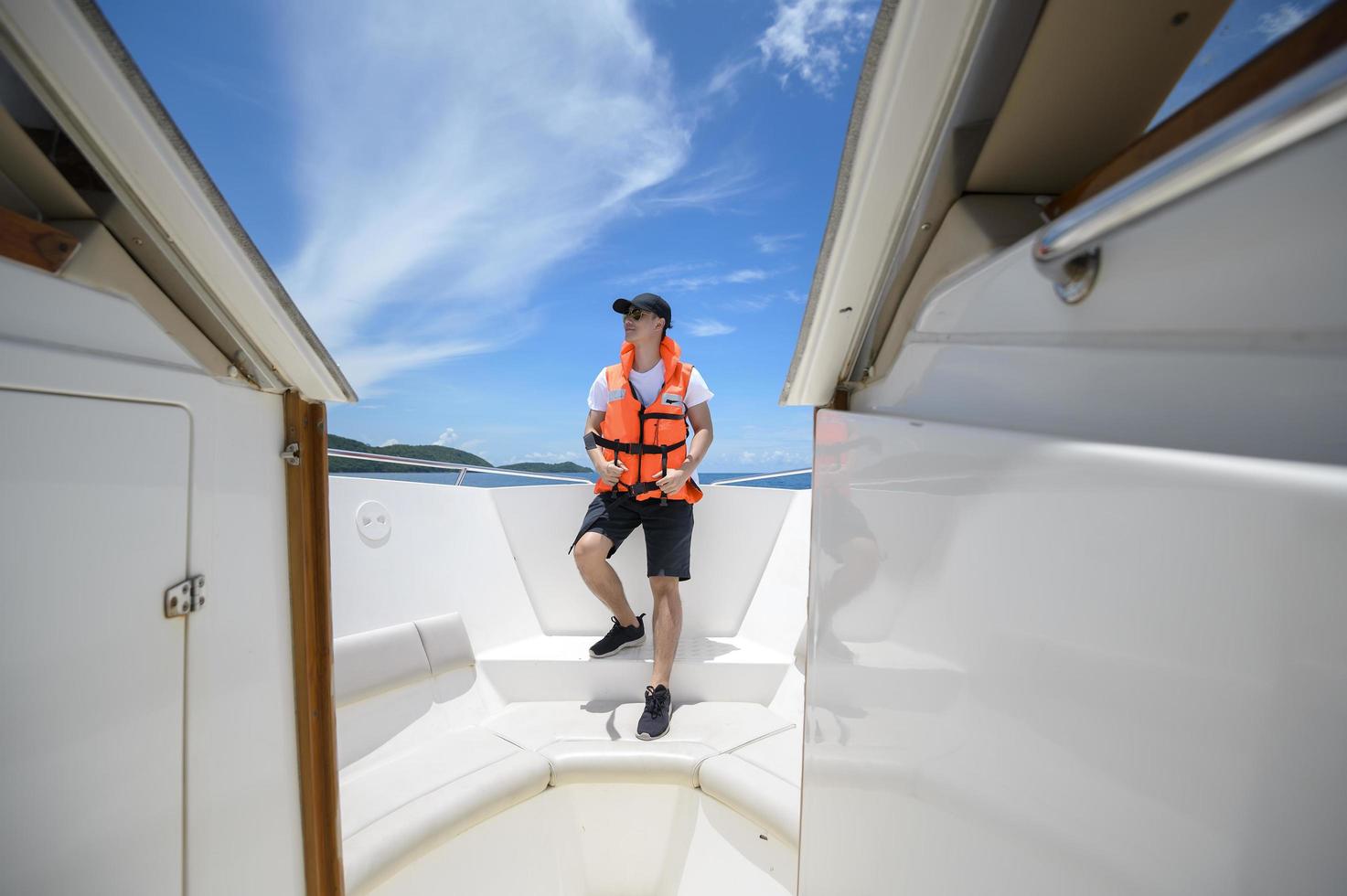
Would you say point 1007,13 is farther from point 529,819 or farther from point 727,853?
point 529,819

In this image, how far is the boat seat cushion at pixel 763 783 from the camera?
1.45 m

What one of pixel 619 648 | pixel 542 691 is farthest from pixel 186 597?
pixel 619 648

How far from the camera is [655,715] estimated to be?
2008 mm

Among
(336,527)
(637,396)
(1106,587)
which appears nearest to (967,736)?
(1106,587)

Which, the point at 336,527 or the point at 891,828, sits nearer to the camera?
the point at 891,828

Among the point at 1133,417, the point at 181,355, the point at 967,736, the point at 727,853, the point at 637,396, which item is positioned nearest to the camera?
the point at 1133,417

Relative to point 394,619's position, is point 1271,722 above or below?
above

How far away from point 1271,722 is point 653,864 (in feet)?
6.24

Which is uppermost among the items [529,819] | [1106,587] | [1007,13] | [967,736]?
[1007,13]

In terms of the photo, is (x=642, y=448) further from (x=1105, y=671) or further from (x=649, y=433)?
(x=1105, y=671)

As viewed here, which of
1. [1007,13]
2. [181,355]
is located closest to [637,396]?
[181,355]

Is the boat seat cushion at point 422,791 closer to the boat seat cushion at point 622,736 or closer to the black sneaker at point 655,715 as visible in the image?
the boat seat cushion at point 622,736

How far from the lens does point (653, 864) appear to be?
5.86 feet

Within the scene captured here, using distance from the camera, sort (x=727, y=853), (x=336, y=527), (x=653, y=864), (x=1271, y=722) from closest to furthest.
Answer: (x=1271, y=722)
(x=727, y=853)
(x=653, y=864)
(x=336, y=527)
